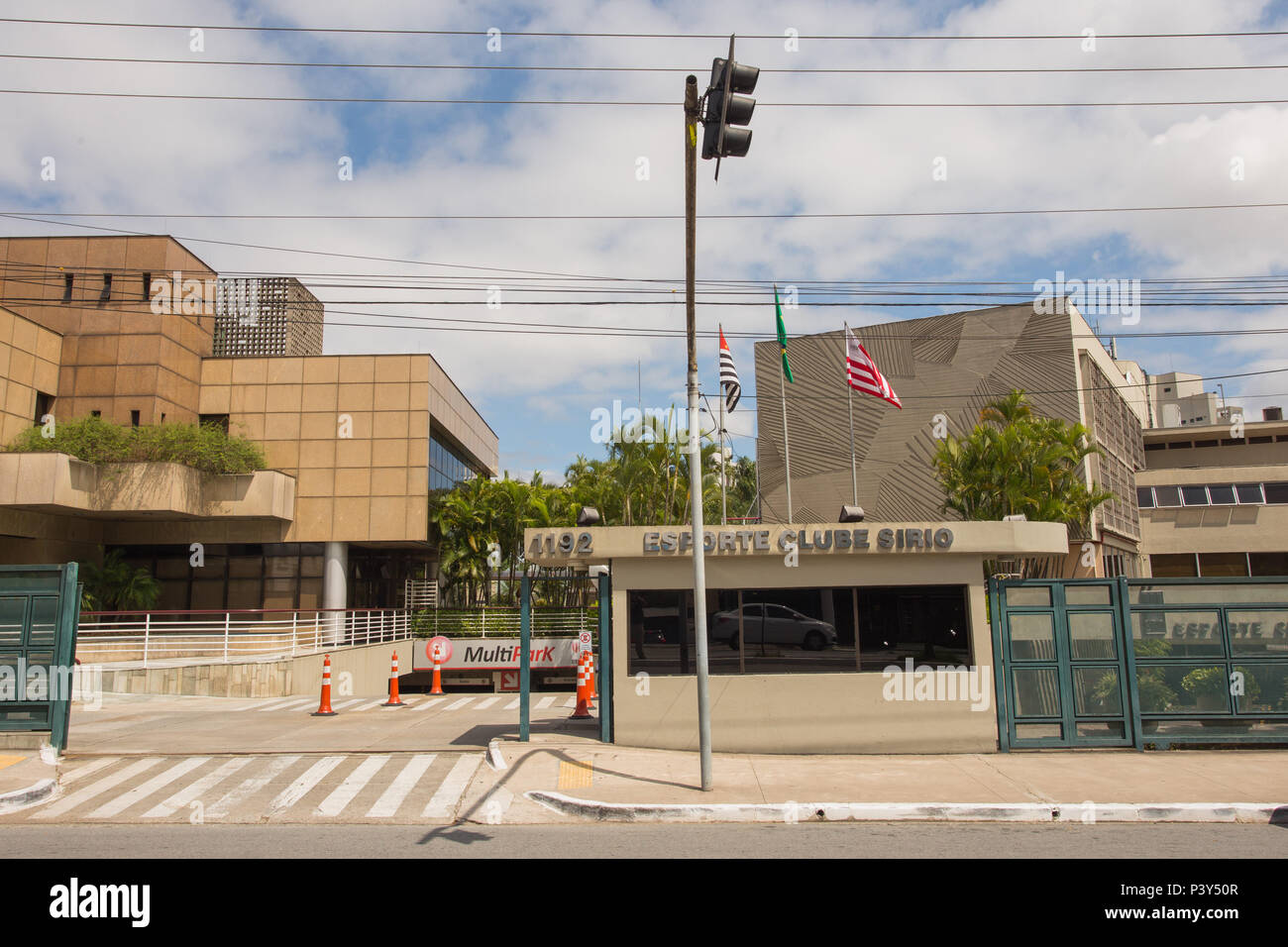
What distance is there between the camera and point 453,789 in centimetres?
941

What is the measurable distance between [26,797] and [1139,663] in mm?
13819

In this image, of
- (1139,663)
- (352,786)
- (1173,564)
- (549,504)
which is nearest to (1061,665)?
(1139,663)

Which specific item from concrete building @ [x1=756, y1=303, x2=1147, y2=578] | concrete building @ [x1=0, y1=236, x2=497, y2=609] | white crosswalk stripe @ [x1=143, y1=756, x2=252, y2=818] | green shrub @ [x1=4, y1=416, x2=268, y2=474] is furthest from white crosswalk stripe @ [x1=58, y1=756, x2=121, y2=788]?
concrete building @ [x1=756, y1=303, x2=1147, y2=578]

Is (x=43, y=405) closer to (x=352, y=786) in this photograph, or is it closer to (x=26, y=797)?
(x=26, y=797)

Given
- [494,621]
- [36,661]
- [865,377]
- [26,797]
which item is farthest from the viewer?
[494,621]

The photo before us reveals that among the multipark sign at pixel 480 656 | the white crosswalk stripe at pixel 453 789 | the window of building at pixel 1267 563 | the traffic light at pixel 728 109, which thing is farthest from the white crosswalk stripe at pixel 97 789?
the window of building at pixel 1267 563

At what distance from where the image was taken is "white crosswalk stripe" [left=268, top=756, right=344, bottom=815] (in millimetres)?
8844

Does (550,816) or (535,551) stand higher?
(535,551)

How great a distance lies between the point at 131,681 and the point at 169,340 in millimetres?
12981

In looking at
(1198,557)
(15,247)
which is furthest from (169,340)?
(1198,557)

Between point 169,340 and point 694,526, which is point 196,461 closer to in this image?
point 169,340

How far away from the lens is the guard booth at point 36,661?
1109 cm

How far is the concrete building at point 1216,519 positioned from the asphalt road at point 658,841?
35.2 meters
